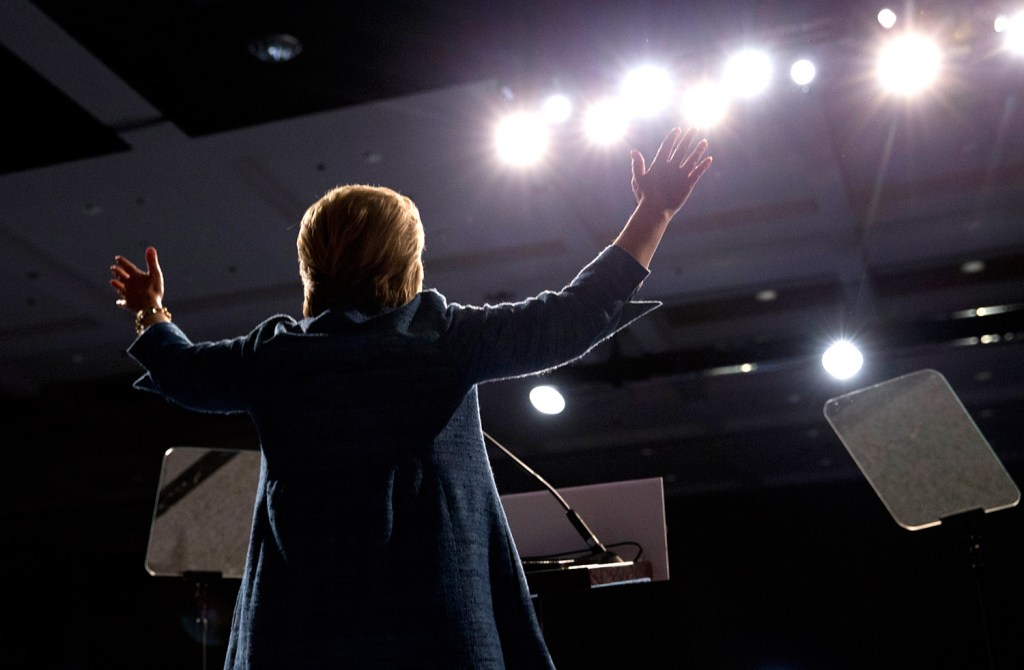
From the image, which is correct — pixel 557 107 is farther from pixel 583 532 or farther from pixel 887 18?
pixel 583 532

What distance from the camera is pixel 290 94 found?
149 inches

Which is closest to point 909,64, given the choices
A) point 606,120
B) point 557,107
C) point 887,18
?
point 887,18

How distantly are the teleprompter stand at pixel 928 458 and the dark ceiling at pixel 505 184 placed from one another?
174 centimetres

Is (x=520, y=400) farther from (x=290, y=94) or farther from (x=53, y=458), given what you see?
(x=290, y=94)

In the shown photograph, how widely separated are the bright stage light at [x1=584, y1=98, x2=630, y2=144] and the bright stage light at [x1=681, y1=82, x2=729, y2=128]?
0.25 m

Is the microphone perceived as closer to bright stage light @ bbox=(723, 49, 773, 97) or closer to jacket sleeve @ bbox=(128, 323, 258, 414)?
jacket sleeve @ bbox=(128, 323, 258, 414)

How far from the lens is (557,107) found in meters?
3.74

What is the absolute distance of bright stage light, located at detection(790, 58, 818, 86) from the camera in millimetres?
3824

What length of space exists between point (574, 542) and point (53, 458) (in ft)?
26.5

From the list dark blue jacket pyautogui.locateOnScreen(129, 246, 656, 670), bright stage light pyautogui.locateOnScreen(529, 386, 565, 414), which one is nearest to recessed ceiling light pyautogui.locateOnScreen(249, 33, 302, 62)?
bright stage light pyautogui.locateOnScreen(529, 386, 565, 414)

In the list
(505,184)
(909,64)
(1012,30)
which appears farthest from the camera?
(505,184)

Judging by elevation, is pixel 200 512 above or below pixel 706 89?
below

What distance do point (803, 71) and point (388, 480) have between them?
10.7 ft

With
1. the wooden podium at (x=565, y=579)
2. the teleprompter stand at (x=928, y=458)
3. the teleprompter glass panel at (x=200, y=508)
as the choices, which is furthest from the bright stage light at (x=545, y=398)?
the wooden podium at (x=565, y=579)
